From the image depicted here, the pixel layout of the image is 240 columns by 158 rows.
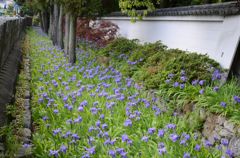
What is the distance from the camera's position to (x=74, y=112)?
5.70m

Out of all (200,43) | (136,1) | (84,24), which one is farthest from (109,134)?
(84,24)

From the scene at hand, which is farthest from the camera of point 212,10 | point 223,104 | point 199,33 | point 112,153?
point 199,33

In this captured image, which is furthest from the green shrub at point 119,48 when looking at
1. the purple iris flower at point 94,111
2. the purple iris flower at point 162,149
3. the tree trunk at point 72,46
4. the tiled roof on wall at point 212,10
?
the purple iris flower at point 162,149

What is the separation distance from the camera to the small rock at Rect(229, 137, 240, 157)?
153 inches

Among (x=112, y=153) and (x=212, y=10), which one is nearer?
(x=112, y=153)

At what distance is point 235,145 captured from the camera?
3.97 meters

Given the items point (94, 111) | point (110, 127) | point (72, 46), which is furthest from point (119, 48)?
point (110, 127)

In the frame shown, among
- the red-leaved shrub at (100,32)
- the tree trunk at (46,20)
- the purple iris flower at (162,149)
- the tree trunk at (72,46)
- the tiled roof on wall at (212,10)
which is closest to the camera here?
the purple iris flower at (162,149)

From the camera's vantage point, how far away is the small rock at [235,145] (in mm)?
3898

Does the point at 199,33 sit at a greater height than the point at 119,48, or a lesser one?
greater

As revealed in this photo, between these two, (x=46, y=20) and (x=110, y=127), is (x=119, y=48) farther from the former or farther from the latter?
(x=46, y=20)

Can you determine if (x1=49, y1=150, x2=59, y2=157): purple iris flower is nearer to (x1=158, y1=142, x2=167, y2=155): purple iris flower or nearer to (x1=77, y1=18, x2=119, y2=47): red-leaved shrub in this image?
(x1=158, y1=142, x2=167, y2=155): purple iris flower

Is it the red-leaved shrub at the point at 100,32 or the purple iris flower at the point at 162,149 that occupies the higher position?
the red-leaved shrub at the point at 100,32

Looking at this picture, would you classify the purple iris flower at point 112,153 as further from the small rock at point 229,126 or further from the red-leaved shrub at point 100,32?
the red-leaved shrub at point 100,32
